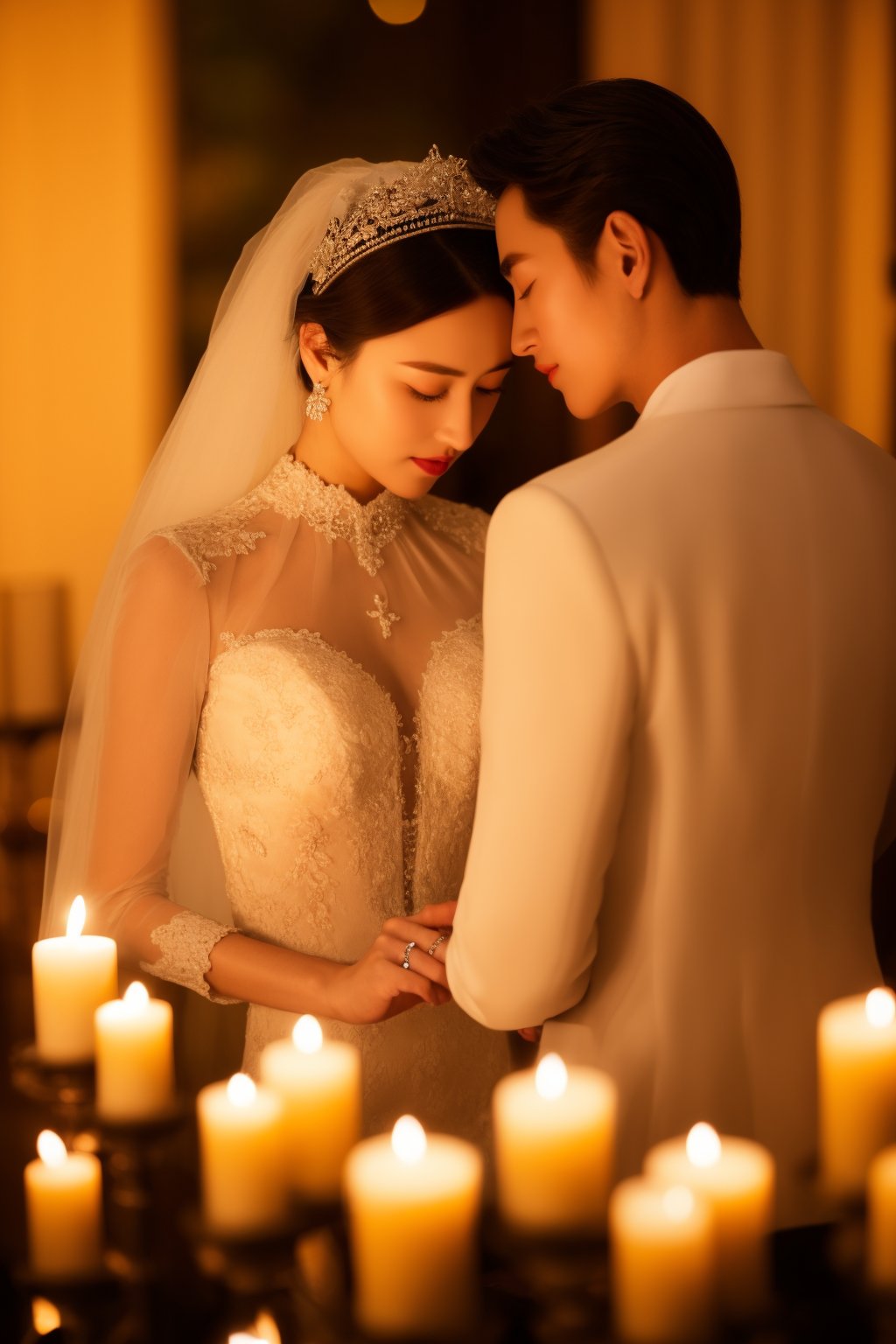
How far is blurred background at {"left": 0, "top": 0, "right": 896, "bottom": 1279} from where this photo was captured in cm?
462

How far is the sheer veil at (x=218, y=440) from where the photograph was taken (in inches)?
88.7

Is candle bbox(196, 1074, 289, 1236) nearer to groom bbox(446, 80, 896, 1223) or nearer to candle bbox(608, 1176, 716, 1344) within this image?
candle bbox(608, 1176, 716, 1344)

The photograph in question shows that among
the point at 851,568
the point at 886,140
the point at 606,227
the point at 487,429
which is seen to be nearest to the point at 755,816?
the point at 851,568

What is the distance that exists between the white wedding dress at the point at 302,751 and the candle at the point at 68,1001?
0.69 meters

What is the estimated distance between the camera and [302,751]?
6.89ft

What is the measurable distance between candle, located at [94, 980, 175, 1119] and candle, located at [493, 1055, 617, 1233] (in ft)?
1.04

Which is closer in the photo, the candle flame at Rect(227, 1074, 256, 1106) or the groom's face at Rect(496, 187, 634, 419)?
the candle flame at Rect(227, 1074, 256, 1106)

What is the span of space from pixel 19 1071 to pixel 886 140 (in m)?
4.41

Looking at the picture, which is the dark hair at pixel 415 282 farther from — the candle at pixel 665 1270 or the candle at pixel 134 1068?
the candle at pixel 665 1270

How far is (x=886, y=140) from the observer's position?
4711 mm

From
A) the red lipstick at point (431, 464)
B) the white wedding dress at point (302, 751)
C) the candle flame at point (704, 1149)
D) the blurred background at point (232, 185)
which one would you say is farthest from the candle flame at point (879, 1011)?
the blurred background at point (232, 185)

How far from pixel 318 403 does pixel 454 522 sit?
39 cm

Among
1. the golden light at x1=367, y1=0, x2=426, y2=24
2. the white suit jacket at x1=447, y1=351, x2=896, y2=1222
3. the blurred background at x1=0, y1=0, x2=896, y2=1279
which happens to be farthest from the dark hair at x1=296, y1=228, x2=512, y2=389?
the golden light at x1=367, y1=0, x2=426, y2=24

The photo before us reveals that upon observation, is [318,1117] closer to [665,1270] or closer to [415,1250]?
[415,1250]
